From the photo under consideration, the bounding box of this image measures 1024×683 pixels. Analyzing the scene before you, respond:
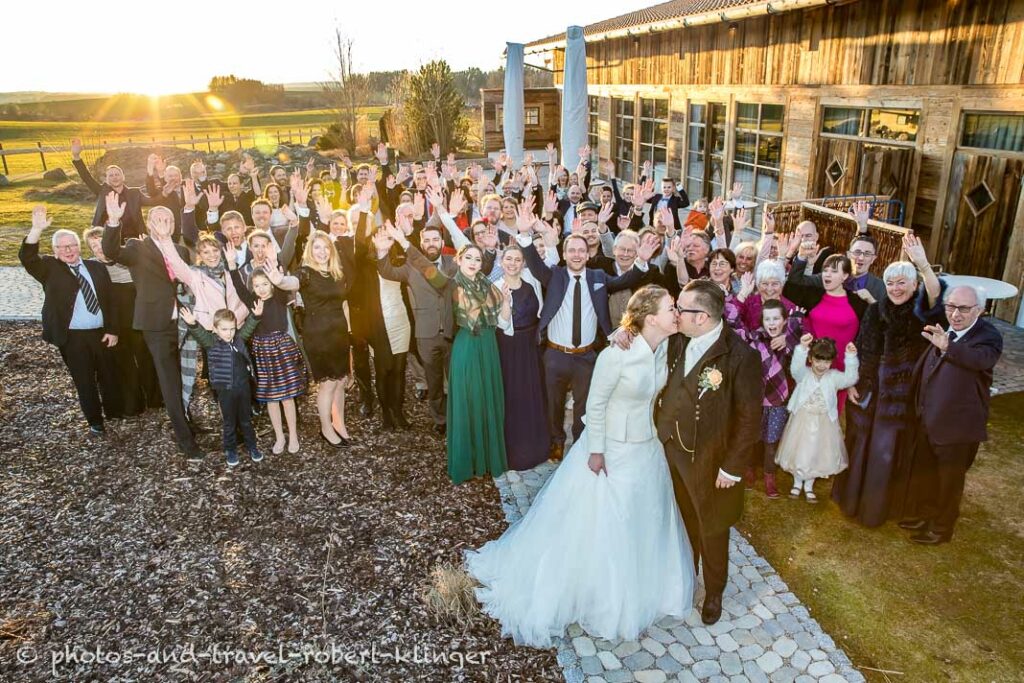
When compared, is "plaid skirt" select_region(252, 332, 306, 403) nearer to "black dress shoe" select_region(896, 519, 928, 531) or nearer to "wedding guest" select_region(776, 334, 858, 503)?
"wedding guest" select_region(776, 334, 858, 503)

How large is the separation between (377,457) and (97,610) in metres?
2.51

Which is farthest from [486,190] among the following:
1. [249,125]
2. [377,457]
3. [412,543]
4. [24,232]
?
[249,125]

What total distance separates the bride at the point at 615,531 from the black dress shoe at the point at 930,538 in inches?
79.8

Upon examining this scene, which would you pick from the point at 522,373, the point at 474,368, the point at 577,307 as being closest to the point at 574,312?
the point at 577,307

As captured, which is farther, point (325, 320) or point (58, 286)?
point (58, 286)

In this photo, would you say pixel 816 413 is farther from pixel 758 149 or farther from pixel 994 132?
pixel 758 149

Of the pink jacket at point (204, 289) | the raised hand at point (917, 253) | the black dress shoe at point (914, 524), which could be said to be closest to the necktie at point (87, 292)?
the pink jacket at point (204, 289)

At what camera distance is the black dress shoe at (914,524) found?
5.05 m

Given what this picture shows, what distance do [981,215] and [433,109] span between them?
84.1 ft

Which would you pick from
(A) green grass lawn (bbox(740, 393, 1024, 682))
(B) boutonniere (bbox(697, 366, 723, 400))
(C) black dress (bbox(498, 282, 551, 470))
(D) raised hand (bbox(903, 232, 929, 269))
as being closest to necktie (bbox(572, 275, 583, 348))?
(C) black dress (bbox(498, 282, 551, 470))

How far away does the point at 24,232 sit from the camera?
1803 cm

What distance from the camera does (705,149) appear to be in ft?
51.6

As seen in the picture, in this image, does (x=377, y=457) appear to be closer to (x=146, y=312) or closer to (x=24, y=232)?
(x=146, y=312)

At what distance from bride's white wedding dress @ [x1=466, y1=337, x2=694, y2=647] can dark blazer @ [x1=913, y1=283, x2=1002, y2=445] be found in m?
2.00
